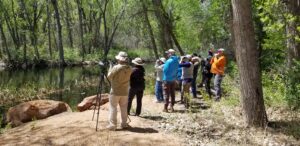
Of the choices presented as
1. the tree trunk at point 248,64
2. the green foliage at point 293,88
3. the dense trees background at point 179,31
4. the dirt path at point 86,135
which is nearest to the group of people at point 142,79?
the dirt path at point 86,135

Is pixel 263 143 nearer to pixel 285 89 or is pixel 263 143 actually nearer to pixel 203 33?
pixel 285 89

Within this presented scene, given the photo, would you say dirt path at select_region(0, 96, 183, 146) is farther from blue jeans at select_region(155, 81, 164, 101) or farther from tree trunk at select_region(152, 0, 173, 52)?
tree trunk at select_region(152, 0, 173, 52)

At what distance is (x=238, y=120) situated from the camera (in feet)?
32.9

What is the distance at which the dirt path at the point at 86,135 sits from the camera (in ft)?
28.3

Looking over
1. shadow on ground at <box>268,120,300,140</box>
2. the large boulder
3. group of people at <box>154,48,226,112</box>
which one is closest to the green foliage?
shadow on ground at <box>268,120,300,140</box>

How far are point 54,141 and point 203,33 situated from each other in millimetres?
42659

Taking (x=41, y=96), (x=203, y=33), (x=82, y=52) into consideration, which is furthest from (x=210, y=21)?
(x=41, y=96)

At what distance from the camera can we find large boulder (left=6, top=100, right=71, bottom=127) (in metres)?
12.8

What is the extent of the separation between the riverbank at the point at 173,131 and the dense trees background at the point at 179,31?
1029 millimetres

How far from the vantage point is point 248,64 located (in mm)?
9273

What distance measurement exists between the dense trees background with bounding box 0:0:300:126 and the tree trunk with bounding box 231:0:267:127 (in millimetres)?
28

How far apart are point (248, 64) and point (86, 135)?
429 centimetres

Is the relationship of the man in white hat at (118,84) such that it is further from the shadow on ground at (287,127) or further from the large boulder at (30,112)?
the large boulder at (30,112)

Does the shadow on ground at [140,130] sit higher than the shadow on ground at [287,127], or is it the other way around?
the shadow on ground at [287,127]
